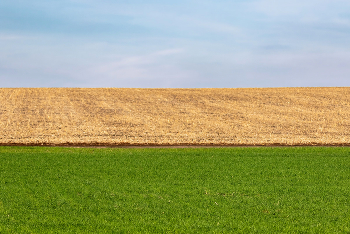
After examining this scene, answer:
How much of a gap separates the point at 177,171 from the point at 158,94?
3651 centimetres

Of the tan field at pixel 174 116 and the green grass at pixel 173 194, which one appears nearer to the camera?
the green grass at pixel 173 194

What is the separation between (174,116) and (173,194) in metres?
24.9

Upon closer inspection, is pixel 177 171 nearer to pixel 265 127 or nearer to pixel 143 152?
pixel 143 152

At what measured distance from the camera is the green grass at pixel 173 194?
30.6ft

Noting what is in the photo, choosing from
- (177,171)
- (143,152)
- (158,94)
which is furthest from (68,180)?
(158,94)

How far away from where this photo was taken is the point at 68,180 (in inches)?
555

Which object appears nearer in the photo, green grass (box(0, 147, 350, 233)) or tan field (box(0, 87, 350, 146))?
green grass (box(0, 147, 350, 233))

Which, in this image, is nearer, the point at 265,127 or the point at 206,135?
the point at 206,135

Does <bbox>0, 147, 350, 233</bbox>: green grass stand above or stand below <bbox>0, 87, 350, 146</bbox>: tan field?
below

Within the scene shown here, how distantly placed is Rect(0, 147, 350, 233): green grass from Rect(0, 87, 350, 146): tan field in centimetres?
785

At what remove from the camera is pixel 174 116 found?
36.8 metres

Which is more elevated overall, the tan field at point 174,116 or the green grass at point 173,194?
the tan field at point 174,116

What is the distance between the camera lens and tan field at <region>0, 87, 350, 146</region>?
2766cm

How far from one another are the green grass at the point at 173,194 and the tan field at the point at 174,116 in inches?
309
